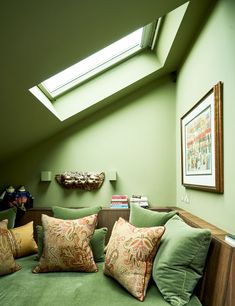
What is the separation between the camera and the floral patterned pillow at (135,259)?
1.59 metres

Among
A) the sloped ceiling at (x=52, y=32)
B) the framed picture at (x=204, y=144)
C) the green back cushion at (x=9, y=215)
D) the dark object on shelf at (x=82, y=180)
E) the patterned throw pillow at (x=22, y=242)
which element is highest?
the sloped ceiling at (x=52, y=32)

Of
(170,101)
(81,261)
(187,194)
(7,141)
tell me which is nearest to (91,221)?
(81,261)

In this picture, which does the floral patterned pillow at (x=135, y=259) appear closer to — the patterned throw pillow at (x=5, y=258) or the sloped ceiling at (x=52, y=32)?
the patterned throw pillow at (x=5, y=258)

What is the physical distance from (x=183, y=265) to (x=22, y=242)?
1.57 meters

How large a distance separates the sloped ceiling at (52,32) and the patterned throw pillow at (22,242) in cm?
100

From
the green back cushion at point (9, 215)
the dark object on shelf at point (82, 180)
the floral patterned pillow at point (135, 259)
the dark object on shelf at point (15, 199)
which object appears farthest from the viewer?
the dark object on shelf at point (82, 180)

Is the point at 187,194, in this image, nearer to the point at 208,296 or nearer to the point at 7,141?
the point at 208,296

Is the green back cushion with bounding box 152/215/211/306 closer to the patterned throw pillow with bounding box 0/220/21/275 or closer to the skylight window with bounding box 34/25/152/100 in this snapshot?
the patterned throw pillow with bounding box 0/220/21/275

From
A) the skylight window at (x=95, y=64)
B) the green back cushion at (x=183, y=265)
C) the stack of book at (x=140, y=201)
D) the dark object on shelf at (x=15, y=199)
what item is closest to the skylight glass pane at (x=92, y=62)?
the skylight window at (x=95, y=64)

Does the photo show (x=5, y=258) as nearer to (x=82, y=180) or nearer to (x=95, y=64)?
(x=82, y=180)

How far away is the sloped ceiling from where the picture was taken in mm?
1203

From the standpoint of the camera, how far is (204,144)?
1925 millimetres

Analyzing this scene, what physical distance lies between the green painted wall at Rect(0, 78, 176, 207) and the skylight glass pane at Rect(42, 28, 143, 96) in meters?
0.54

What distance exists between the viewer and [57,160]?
10.0 feet
